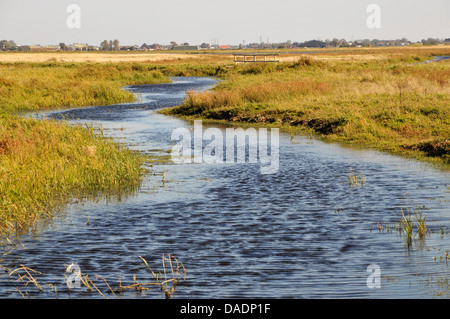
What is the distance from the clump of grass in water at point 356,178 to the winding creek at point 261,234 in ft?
0.68

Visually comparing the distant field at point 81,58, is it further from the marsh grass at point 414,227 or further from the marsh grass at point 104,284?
the marsh grass at point 104,284

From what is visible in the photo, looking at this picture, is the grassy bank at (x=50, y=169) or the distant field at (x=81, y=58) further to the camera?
the distant field at (x=81, y=58)

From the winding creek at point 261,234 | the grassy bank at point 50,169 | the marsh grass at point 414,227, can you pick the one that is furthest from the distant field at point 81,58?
the marsh grass at point 414,227

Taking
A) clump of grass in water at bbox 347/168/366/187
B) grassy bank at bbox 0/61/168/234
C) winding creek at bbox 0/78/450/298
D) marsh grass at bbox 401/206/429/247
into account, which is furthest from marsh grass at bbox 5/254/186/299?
clump of grass in water at bbox 347/168/366/187

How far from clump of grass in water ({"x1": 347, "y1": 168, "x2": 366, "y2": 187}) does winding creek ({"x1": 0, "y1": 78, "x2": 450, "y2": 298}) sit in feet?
0.68

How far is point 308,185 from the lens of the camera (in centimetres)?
1502

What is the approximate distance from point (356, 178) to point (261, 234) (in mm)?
5561

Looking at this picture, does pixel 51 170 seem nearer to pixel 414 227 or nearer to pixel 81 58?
pixel 414 227

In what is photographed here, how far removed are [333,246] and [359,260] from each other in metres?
0.82

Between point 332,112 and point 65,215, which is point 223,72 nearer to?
point 332,112

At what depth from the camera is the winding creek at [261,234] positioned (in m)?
8.34

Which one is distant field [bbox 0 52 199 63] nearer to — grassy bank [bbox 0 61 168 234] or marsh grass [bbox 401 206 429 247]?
grassy bank [bbox 0 61 168 234]
